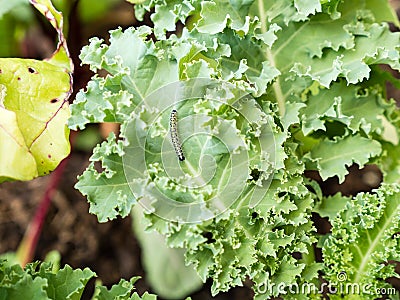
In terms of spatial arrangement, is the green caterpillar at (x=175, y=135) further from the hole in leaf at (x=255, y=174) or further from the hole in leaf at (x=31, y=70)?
the hole in leaf at (x=31, y=70)

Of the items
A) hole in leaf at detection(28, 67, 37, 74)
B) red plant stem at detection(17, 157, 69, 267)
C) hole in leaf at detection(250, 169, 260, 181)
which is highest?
hole in leaf at detection(28, 67, 37, 74)

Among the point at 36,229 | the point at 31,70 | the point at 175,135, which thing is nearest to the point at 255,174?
the point at 175,135

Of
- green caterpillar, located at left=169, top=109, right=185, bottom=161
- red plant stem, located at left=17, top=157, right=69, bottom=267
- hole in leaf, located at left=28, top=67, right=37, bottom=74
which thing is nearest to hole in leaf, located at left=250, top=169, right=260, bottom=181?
green caterpillar, located at left=169, top=109, right=185, bottom=161

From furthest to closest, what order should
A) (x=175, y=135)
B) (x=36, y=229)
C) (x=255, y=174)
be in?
(x=36, y=229), (x=255, y=174), (x=175, y=135)

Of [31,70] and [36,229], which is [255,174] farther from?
[36,229]

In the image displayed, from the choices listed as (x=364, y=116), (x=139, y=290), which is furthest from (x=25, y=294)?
(x=139, y=290)

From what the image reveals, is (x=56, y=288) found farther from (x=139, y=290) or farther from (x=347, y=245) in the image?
(x=139, y=290)

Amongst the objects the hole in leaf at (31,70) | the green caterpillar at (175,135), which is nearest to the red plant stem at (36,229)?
the hole in leaf at (31,70)

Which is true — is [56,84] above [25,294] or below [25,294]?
above

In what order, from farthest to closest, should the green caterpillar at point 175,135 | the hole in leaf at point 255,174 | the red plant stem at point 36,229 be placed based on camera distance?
the red plant stem at point 36,229 → the hole in leaf at point 255,174 → the green caterpillar at point 175,135

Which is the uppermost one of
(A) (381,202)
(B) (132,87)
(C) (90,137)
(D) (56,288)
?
(B) (132,87)

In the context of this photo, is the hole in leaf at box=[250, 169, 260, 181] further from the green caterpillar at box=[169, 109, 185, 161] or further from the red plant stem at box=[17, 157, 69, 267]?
the red plant stem at box=[17, 157, 69, 267]
